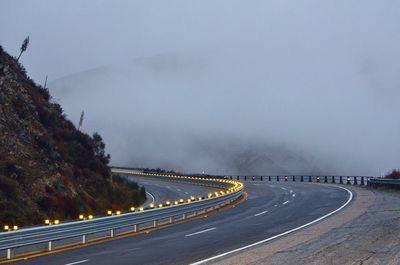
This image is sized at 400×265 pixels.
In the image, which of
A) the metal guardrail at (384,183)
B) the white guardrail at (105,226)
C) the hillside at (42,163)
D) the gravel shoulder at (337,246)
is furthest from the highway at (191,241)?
the metal guardrail at (384,183)

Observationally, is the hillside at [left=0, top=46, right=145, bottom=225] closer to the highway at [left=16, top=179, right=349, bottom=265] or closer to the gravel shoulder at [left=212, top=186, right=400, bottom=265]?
the highway at [left=16, top=179, right=349, bottom=265]

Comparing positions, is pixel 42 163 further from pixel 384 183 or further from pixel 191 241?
pixel 384 183

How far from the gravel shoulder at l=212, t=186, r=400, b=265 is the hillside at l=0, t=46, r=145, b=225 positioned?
12.2 meters

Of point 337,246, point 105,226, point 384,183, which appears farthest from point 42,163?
point 384,183

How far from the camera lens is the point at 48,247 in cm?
1571

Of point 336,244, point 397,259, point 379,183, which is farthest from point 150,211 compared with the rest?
point 379,183

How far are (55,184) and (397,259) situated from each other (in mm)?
19896

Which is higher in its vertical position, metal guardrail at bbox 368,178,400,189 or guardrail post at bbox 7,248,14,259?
metal guardrail at bbox 368,178,400,189

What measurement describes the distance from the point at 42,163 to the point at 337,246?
19.2 meters

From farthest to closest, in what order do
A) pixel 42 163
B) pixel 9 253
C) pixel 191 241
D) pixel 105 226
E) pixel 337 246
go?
1. pixel 42 163
2. pixel 105 226
3. pixel 191 241
4. pixel 9 253
5. pixel 337 246

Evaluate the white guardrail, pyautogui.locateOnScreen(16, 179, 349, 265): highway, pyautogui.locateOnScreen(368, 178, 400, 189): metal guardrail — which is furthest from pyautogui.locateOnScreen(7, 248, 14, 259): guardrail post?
pyautogui.locateOnScreen(368, 178, 400, 189): metal guardrail

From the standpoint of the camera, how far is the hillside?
2355 centimetres

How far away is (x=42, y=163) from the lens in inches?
1089

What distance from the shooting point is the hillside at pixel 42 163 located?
2355 cm
